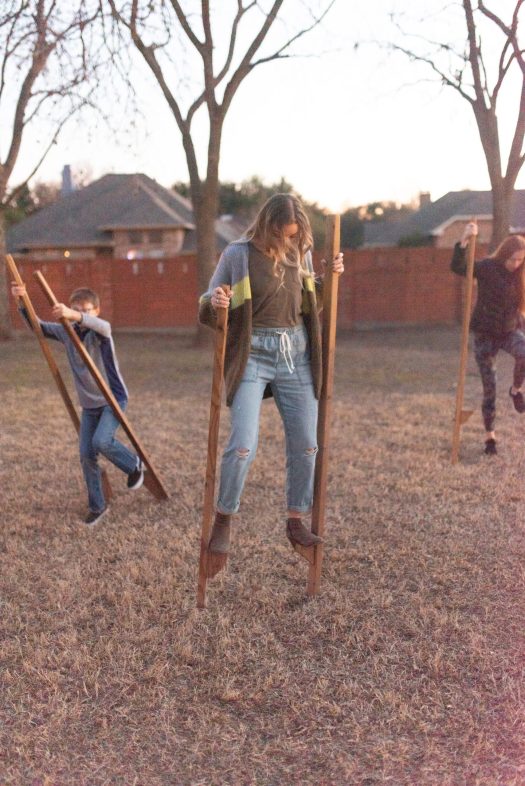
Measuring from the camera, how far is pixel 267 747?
8.55 feet

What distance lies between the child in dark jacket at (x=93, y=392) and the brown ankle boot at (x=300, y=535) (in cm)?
A: 176

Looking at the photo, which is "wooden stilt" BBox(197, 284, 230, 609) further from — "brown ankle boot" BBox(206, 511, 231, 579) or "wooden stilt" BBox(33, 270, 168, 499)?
"wooden stilt" BBox(33, 270, 168, 499)

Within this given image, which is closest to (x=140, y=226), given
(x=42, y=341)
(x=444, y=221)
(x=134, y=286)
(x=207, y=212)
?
(x=134, y=286)

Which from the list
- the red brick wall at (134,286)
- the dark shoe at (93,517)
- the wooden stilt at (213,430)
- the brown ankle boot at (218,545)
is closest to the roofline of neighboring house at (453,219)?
the dark shoe at (93,517)

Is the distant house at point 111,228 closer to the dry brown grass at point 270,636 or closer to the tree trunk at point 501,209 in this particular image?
the tree trunk at point 501,209

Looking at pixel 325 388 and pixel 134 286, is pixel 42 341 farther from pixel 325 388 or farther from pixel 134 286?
pixel 134 286

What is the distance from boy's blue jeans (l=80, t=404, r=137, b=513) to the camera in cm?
498

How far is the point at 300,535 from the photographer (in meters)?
3.76

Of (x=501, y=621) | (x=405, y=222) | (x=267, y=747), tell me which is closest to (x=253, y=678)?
(x=267, y=747)

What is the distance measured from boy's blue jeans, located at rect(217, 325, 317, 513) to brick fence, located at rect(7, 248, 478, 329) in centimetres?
1769

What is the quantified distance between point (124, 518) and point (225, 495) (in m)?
1.74

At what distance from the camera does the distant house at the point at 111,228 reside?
33688 millimetres

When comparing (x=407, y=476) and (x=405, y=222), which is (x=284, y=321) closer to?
(x=407, y=476)

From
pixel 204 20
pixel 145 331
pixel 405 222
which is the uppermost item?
pixel 204 20
